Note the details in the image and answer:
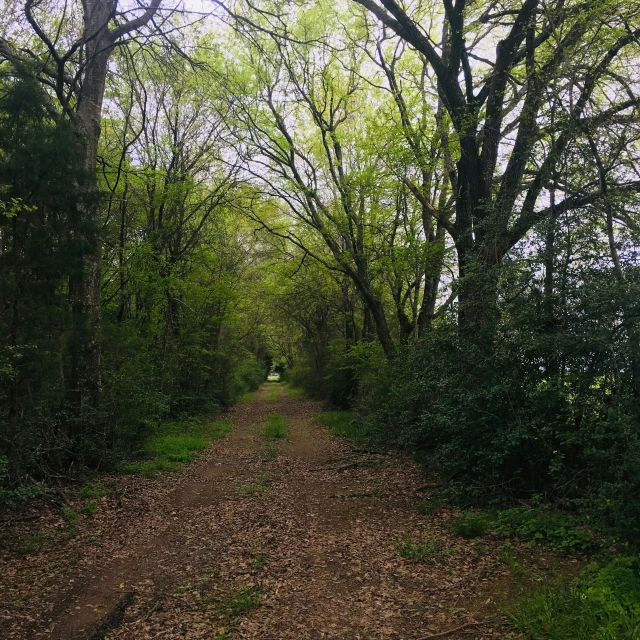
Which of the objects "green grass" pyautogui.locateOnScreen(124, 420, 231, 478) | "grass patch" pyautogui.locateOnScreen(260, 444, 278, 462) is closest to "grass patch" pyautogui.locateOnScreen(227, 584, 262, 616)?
"green grass" pyautogui.locateOnScreen(124, 420, 231, 478)

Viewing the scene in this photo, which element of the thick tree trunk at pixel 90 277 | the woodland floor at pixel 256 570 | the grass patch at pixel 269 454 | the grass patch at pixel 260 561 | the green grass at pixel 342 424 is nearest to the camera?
the woodland floor at pixel 256 570

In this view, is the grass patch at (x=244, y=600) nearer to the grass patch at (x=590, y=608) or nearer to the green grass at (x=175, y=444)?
the grass patch at (x=590, y=608)

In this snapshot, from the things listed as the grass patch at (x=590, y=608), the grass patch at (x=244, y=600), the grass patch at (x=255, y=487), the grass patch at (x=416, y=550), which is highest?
the grass patch at (x=590, y=608)

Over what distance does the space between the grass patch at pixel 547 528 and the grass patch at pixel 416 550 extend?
93 centimetres

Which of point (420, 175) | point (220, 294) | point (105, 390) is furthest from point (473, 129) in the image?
point (220, 294)

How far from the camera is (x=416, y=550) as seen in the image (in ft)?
18.3

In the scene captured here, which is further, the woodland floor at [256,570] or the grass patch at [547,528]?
the grass patch at [547,528]

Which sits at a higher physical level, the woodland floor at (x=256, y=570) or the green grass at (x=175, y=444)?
the woodland floor at (x=256, y=570)

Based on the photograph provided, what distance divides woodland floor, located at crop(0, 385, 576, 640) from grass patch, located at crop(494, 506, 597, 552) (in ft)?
0.83

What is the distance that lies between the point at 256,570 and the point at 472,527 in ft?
8.97

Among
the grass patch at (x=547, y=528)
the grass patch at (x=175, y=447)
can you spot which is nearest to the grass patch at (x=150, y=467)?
the grass patch at (x=175, y=447)

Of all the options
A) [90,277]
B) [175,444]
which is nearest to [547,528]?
[90,277]

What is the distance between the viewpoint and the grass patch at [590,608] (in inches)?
137

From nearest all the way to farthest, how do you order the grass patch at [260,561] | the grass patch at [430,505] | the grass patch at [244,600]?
the grass patch at [244,600]
the grass patch at [260,561]
the grass patch at [430,505]
